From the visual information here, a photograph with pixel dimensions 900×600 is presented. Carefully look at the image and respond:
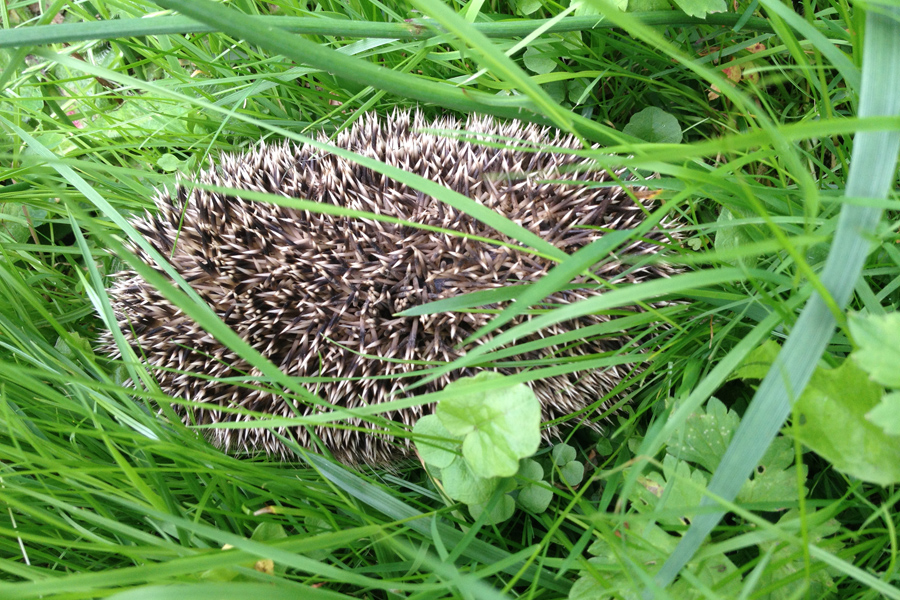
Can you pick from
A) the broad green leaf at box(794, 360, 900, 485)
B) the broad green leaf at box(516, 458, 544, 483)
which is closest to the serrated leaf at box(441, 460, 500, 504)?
the broad green leaf at box(516, 458, 544, 483)

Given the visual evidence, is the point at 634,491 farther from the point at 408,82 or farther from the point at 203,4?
the point at 203,4

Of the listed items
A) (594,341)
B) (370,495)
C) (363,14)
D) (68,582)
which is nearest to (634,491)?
(594,341)

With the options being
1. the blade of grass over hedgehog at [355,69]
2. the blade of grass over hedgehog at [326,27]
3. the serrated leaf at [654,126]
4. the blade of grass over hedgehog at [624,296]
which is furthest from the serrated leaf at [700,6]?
the blade of grass over hedgehog at [624,296]

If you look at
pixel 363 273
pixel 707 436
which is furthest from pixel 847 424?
pixel 363 273

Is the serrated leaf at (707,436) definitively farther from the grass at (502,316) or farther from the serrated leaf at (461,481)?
the serrated leaf at (461,481)

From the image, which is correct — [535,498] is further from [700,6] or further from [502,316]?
[700,6]

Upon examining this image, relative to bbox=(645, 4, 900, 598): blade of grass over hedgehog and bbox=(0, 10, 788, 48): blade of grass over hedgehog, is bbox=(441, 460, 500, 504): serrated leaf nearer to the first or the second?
bbox=(645, 4, 900, 598): blade of grass over hedgehog
